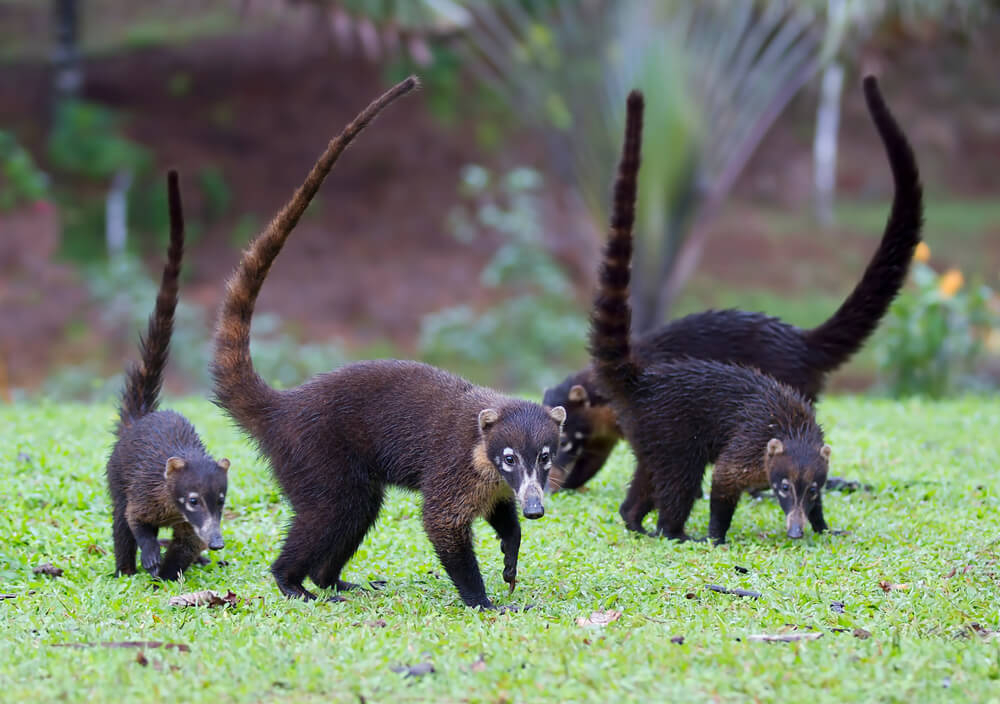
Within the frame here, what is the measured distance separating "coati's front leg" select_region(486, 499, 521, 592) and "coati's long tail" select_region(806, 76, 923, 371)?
2.62m

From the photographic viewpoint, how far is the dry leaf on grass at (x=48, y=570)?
539 centimetres

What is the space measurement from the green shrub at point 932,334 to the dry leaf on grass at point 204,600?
8.10 m

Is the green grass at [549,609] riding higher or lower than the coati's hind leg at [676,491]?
lower

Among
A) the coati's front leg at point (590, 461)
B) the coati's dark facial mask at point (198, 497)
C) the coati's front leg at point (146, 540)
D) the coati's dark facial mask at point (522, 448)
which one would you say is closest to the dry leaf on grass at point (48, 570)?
the coati's front leg at point (146, 540)

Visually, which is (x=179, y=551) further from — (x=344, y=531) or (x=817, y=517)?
(x=817, y=517)

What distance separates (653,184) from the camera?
1480cm

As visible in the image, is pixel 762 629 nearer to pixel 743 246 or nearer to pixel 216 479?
pixel 216 479

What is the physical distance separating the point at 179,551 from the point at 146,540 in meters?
0.17

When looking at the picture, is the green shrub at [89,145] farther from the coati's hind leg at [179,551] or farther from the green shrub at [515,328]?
the coati's hind leg at [179,551]

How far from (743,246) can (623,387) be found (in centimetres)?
1712

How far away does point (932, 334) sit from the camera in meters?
11.5

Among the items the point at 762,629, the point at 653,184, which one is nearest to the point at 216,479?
the point at 762,629

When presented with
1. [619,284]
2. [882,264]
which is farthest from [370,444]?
[882,264]

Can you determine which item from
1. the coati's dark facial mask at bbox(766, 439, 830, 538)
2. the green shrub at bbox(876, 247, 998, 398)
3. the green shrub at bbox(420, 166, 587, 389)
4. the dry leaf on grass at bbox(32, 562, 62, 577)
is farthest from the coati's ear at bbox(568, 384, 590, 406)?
the green shrub at bbox(420, 166, 587, 389)
